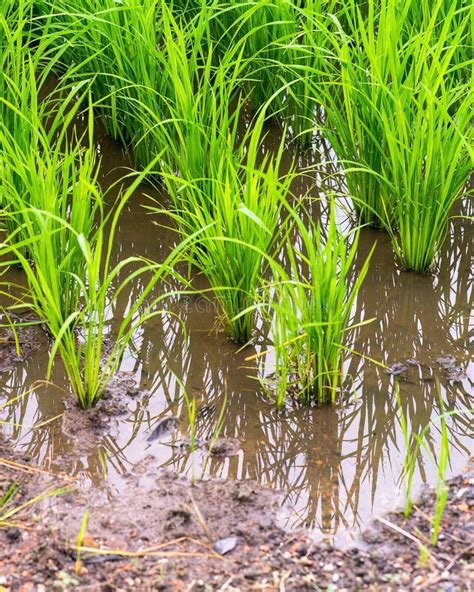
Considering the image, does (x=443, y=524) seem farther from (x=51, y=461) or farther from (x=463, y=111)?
(x=463, y=111)

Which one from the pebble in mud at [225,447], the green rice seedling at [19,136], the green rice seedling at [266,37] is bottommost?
the pebble in mud at [225,447]

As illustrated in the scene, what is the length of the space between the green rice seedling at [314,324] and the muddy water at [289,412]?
8 cm

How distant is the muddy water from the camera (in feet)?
7.66

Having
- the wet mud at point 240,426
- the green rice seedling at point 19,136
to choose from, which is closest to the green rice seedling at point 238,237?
the wet mud at point 240,426

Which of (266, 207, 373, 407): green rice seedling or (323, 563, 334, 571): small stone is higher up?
(266, 207, 373, 407): green rice seedling

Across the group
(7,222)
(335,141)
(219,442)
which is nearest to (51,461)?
(219,442)

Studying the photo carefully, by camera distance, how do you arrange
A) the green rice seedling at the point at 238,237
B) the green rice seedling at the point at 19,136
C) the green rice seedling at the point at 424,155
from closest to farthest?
the green rice seedling at the point at 238,237 < the green rice seedling at the point at 19,136 < the green rice seedling at the point at 424,155

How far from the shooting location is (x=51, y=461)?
2.40m

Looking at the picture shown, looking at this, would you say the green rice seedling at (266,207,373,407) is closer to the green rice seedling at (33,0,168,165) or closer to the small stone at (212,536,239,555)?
the small stone at (212,536,239,555)

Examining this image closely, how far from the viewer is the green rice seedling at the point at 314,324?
243 cm

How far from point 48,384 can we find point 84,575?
2.57ft

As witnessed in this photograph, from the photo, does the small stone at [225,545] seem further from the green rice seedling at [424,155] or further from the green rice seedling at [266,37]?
the green rice seedling at [266,37]

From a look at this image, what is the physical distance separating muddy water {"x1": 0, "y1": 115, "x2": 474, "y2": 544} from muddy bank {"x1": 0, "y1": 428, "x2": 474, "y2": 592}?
0.21ft

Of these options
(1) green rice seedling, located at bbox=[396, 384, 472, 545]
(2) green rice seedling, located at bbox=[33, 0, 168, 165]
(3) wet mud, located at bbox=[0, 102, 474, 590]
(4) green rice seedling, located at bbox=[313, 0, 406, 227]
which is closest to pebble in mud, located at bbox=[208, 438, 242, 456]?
(3) wet mud, located at bbox=[0, 102, 474, 590]
